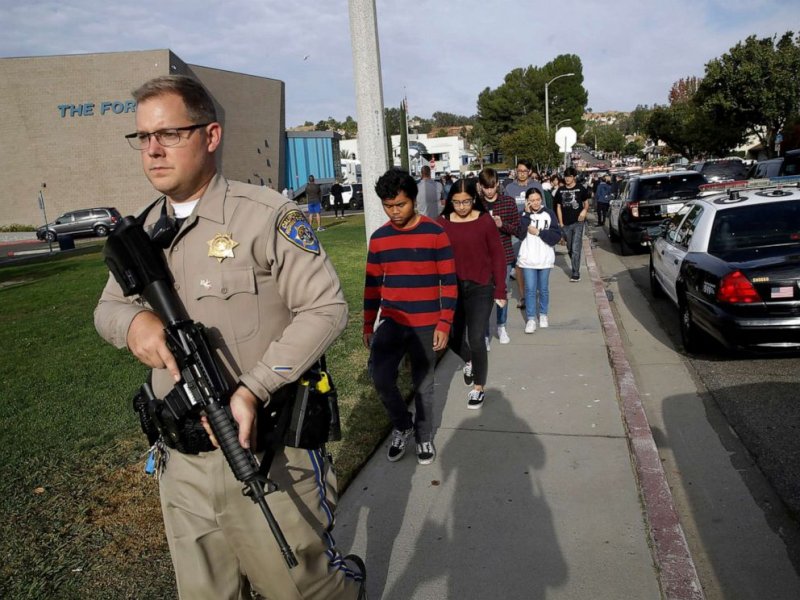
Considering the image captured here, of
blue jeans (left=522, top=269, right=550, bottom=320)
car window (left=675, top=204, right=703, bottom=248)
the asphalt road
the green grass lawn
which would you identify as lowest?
the asphalt road

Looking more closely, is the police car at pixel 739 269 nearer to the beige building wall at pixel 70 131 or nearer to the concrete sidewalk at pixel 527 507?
the concrete sidewalk at pixel 527 507

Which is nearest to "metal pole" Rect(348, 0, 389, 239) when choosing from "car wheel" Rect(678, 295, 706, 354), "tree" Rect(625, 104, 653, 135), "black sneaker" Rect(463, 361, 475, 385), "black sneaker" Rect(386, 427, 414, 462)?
"black sneaker" Rect(463, 361, 475, 385)

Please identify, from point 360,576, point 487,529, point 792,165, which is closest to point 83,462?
point 487,529

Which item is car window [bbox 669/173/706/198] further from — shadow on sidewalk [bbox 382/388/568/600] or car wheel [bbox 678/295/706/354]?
shadow on sidewalk [bbox 382/388/568/600]

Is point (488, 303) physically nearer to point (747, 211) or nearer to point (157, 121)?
point (747, 211)

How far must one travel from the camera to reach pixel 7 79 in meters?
36.3

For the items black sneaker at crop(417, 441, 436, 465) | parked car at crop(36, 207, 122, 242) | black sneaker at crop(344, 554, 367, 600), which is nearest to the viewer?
black sneaker at crop(344, 554, 367, 600)

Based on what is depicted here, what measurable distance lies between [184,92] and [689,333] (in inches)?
236

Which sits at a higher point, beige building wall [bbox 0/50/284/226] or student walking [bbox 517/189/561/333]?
beige building wall [bbox 0/50/284/226]

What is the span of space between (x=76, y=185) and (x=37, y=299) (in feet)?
97.7

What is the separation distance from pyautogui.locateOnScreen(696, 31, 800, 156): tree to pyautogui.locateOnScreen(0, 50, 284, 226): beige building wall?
29944 mm

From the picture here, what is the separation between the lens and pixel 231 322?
193cm

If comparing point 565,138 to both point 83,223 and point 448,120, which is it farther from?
point 448,120

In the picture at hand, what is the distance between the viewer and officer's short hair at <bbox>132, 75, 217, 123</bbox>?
6.18 feet
